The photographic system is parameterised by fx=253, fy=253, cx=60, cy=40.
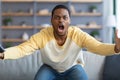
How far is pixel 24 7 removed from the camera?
6539mm

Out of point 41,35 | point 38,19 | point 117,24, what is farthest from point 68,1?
point 41,35

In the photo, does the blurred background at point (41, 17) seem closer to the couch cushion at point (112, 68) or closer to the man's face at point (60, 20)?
the couch cushion at point (112, 68)

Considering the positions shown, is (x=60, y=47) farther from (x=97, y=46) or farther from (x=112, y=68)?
(x=112, y=68)

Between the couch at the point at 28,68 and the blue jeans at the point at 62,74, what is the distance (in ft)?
1.99

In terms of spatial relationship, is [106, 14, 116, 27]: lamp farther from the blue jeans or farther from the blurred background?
the blue jeans

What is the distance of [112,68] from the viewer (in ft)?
9.09

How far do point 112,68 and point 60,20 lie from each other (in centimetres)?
96

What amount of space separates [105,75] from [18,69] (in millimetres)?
967

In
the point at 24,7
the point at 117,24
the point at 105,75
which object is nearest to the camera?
the point at 105,75

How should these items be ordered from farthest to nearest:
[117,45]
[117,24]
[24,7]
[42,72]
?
[24,7] → [117,24] → [42,72] → [117,45]

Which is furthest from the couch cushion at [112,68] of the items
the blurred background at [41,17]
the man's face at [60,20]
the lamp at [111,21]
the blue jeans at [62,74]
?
the blurred background at [41,17]

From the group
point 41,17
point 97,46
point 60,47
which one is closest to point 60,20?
point 60,47

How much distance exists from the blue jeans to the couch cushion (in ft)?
2.15

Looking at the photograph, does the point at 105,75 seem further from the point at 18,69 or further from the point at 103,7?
the point at 103,7
